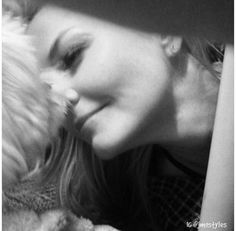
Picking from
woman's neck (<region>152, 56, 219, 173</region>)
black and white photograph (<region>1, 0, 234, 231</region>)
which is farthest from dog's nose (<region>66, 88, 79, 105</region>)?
woman's neck (<region>152, 56, 219, 173</region>)

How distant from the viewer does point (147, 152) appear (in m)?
0.86

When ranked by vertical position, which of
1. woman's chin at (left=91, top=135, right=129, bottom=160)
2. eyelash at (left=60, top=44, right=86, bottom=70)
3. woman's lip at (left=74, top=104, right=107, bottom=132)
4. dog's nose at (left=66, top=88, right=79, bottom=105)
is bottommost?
woman's chin at (left=91, top=135, right=129, bottom=160)

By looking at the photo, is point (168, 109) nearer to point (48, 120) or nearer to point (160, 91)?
point (160, 91)

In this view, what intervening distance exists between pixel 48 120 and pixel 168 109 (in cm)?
24

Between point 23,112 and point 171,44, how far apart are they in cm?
31

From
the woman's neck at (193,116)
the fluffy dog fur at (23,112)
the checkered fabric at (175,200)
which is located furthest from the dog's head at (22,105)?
the woman's neck at (193,116)

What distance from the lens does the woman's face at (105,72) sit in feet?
2.59

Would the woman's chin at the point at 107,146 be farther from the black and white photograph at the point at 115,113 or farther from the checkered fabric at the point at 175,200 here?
the checkered fabric at the point at 175,200

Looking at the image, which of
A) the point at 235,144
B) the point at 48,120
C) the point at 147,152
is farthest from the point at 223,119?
the point at 48,120

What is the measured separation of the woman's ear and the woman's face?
12mm

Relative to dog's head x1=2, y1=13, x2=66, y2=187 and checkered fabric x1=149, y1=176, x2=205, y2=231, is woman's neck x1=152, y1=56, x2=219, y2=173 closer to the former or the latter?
checkered fabric x1=149, y1=176, x2=205, y2=231

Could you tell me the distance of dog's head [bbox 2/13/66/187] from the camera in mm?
777

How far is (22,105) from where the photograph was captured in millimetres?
781

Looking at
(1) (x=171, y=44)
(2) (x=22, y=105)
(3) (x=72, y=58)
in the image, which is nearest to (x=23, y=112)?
(2) (x=22, y=105)
